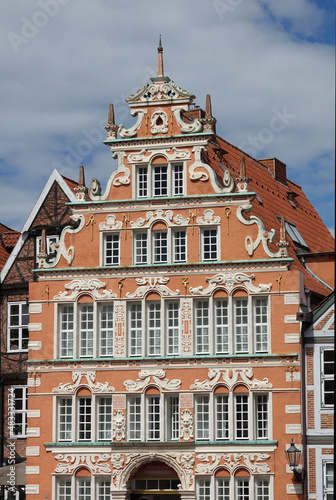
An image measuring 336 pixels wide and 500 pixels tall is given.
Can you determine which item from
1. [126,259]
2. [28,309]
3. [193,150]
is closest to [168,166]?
[193,150]

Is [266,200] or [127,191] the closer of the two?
[127,191]

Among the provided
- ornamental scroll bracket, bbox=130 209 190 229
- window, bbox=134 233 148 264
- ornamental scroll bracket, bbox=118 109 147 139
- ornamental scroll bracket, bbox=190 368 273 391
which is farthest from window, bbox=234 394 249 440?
ornamental scroll bracket, bbox=118 109 147 139

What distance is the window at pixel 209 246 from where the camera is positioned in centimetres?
3869

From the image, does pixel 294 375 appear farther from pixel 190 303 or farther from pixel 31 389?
pixel 31 389

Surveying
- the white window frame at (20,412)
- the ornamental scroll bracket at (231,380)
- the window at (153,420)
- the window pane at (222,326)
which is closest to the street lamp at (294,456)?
the ornamental scroll bracket at (231,380)

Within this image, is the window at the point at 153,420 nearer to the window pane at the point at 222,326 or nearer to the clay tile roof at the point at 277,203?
the window pane at the point at 222,326

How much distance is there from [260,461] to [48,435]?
23.1ft

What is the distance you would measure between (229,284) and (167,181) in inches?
160

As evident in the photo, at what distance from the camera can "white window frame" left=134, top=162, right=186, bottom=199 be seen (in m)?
39.2

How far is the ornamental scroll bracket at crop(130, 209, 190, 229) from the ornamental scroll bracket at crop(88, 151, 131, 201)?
4.60ft

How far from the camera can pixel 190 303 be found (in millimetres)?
38438

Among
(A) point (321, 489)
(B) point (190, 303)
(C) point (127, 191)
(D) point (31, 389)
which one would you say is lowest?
(A) point (321, 489)

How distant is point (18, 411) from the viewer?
42344mm

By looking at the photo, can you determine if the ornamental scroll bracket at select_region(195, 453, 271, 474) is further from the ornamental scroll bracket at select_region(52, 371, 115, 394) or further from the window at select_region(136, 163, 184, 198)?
the window at select_region(136, 163, 184, 198)
